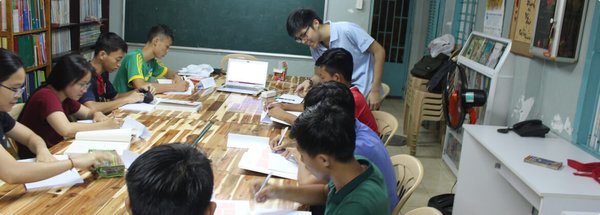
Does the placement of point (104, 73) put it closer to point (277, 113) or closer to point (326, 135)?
point (277, 113)

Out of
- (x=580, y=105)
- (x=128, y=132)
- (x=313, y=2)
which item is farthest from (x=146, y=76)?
(x=580, y=105)

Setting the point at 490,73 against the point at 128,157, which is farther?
the point at 490,73

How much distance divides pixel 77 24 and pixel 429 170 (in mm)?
3442

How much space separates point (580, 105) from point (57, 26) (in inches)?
160

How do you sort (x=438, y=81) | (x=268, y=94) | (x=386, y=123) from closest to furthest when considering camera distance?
1. (x=386, y=123)
2. (x=268, y=94)
3. (x=438, y=81)

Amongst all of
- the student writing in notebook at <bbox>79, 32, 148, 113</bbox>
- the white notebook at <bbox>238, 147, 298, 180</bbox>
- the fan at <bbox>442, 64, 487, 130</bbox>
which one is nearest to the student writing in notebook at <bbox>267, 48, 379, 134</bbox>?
the white notebook at <bbox>238, 147, 298, 180</bbox>

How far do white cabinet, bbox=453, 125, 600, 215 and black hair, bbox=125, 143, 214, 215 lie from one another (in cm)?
143

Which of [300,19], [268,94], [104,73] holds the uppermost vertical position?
[300,19]

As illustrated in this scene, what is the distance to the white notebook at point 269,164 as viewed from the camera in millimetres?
2070

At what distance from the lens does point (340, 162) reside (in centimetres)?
156

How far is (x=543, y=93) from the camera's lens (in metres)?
3.17

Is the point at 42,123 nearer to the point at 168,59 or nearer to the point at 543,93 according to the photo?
the point at 543,93

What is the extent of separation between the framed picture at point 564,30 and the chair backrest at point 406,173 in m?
1.18

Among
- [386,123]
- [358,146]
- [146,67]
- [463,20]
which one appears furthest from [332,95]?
[463,20]
